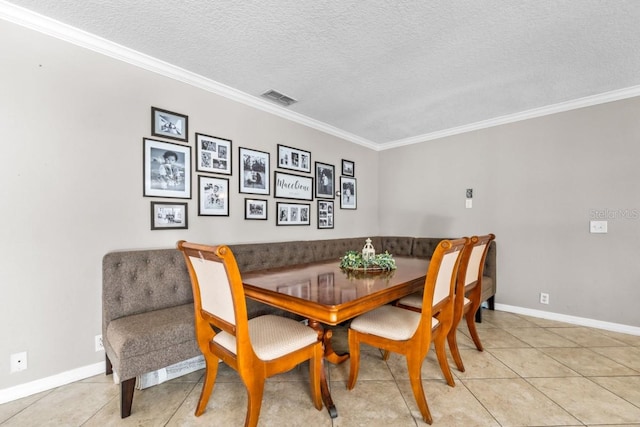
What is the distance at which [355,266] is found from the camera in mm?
2195

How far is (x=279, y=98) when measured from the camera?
3018 mm

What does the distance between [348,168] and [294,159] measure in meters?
1.11

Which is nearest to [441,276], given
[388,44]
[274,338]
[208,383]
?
[274,338]

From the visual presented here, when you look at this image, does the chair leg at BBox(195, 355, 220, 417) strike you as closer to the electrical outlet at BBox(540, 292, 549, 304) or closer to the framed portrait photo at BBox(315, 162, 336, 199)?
the framed portrait photo at BBox(315, 162, 336, 199)

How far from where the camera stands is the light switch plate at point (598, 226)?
294 cm

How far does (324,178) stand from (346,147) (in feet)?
2.37

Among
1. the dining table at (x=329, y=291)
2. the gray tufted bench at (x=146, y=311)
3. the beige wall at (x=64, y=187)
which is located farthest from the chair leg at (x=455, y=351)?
the beige wall at (x=64, y=187)

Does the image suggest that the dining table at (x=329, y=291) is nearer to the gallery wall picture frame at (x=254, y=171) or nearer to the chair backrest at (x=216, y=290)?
the chair backrest at (x=216, y=290)

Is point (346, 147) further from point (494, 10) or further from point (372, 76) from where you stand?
point (494, 10)

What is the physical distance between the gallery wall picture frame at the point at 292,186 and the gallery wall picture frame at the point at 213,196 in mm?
628

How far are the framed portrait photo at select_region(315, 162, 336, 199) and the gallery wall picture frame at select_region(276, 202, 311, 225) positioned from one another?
0.30 meters

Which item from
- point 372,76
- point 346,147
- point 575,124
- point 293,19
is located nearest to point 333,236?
point 346,147

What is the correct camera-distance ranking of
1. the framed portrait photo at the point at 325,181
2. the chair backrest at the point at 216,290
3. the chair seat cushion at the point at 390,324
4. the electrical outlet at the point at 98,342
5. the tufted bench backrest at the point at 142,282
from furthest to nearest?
the framed portrait photo at the point at 325,181 → the electrical outlet at the point at 98,342 → the tufted bench backrest at the point at 142,282 → the chair seat cushion at the point at 390,324 → the chair backrest at the point at 216,290

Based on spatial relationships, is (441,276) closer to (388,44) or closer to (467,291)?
(467,291)
